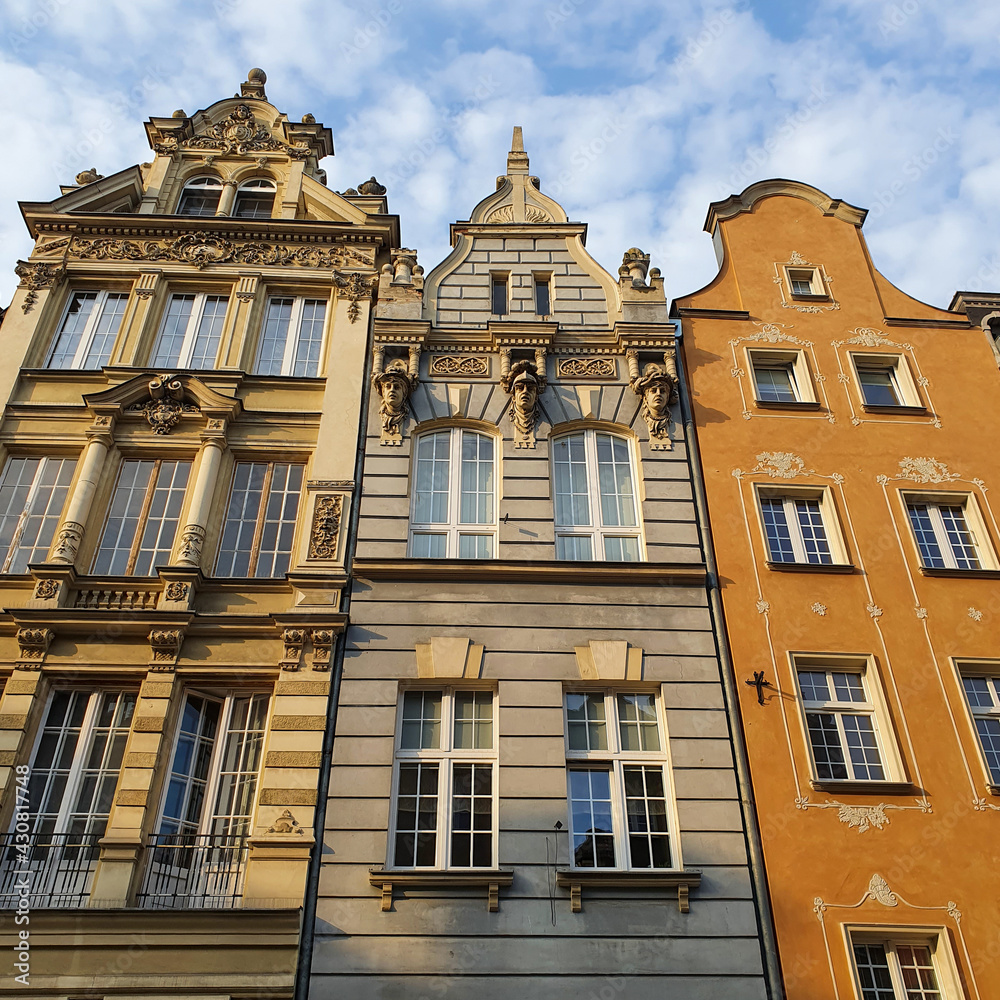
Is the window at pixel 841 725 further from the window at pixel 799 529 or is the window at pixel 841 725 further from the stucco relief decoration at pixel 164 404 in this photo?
the stucco relief decoration at pixel 164 404

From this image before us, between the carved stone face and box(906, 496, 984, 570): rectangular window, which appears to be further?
the carved stone face

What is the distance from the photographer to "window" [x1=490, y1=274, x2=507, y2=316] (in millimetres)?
20938

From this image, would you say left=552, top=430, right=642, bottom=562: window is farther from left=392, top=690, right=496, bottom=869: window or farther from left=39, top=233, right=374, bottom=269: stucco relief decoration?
left=39, top=233, right=374, bottom=269: stucco relief decoration

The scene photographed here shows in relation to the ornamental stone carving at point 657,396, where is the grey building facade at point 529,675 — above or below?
below

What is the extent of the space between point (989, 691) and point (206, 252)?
59.1 ft

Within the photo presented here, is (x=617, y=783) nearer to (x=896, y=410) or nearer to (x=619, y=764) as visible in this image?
(x=619, y=764)

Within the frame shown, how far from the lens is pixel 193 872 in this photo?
1395 centimetres

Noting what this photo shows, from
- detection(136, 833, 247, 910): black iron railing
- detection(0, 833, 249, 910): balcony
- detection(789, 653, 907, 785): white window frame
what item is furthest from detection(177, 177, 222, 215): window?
detection(789, 653, 907, 785): white window frame

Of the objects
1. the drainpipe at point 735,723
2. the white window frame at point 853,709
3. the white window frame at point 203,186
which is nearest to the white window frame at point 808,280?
the drainpipe at point 735,723

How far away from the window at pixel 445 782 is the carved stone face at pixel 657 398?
21.9 ft

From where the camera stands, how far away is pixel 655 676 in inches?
611

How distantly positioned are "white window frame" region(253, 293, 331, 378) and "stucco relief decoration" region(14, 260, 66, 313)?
15.1 feet

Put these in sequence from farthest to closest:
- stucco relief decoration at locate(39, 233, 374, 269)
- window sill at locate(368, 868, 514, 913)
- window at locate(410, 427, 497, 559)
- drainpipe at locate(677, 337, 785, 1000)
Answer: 1. stucco relief decoration at locate(39, 233, 374, 269)
2. window at locate(410, 427, 497, 559)
3. window sill at locate(368, 868, 514, 913)
4. drainpipe at locate(677, 337, 785, 1000)

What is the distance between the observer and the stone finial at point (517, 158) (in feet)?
78.3
